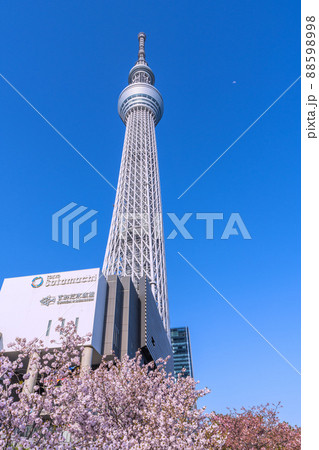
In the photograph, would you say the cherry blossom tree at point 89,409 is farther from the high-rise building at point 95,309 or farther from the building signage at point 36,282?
the building signage at point 36,282

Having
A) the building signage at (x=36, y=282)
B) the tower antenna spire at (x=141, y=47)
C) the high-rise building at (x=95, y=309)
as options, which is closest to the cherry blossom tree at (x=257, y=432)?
the high-rise building at (x=95, y=309)

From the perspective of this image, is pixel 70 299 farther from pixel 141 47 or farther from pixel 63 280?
pixel 141 47

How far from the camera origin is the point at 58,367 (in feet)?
36.0

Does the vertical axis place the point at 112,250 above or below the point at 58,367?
above

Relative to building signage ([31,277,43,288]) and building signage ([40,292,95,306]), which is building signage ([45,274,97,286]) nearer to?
building signage ([31,277,43,288])

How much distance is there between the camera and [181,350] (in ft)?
474

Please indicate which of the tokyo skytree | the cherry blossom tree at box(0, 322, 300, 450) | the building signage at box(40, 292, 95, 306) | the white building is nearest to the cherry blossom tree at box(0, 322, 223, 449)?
the cherry blossom tree at box(0, 322, 300, 450)

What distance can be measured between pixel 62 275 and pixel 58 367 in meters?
25.8

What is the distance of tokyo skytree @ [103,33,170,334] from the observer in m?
66.9

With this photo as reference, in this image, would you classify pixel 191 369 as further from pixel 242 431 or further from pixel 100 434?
pixel 100 434

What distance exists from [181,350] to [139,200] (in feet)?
289

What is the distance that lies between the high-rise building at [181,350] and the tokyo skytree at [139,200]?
82.5 meters

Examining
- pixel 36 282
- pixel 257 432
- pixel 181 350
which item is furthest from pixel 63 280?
pixel 181 350
